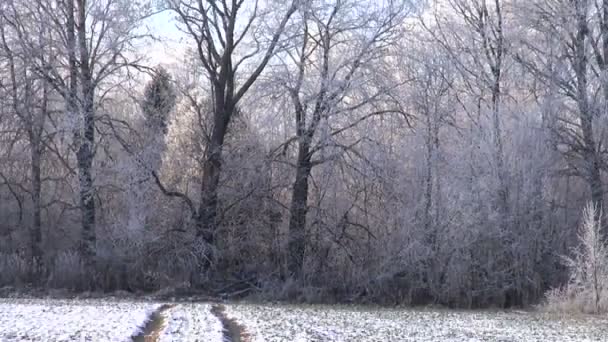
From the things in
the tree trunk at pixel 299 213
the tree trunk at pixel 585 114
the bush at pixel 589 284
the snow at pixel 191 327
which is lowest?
the snow at pixel 191 327

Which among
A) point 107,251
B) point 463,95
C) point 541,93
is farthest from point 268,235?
point 541,93

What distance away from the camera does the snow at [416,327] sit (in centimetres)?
1670

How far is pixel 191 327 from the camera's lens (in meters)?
16.8

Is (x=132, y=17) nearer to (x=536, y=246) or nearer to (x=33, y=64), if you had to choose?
(x=33, y=64)

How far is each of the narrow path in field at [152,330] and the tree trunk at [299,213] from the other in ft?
42.5

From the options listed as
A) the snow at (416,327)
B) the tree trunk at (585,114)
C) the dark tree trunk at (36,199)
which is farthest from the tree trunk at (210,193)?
the tree trunk at (585,114)

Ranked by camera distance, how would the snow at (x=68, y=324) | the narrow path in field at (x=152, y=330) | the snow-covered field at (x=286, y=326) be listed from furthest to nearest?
the snow-covered field at (x=286, y=326) < the narrow path in field at (x=152, y=330) < the snow at (x=68, y=324)

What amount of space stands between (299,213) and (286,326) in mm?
15684

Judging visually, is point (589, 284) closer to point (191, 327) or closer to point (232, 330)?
point (232, 330)

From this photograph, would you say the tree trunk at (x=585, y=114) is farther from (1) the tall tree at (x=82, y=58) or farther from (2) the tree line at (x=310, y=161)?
(1) the tall tree at (x=82, y=58)

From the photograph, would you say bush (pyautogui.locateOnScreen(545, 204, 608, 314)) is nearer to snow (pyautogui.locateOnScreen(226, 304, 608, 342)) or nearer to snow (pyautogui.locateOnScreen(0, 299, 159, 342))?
snow (pyautogui.locateOnScreen(226, 304, 608, 342))

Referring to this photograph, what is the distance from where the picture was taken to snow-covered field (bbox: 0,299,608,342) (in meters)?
15.2

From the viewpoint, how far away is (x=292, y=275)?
32219 mm

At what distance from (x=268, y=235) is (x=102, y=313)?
14.4 metres
